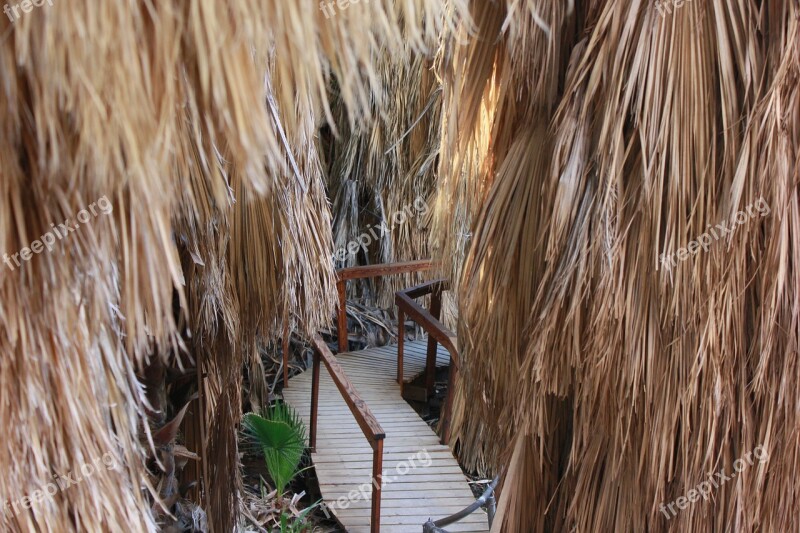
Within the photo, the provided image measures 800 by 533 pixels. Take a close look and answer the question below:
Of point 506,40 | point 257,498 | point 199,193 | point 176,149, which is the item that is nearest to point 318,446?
point 257,498

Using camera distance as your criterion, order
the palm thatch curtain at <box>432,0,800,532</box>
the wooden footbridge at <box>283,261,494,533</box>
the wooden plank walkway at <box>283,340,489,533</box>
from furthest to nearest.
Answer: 1. the wooden plank walkway at <box>283,340,489,533</box>
2. the wooden footbridge at <box>283,261,494,533</box>
3. the palm thatch curtain at <box>432,0,800,532</box>

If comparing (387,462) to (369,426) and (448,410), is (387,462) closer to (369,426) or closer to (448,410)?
(448,410)

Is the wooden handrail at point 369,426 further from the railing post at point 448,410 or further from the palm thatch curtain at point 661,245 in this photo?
the palm thatch curtain at point 661,245

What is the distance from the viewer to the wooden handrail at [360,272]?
6.34 metres

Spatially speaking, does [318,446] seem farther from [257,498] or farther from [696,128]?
[696,128]

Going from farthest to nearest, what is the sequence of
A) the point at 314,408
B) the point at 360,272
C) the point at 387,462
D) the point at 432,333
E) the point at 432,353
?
the point at 360,272 < the point at 432,353 < the point at 314,408 < the point at 432,333 < the point at 387,462

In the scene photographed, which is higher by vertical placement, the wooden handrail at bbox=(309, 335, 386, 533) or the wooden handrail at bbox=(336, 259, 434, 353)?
the wooden handrail at bbox=(336, 259, 434, 353)

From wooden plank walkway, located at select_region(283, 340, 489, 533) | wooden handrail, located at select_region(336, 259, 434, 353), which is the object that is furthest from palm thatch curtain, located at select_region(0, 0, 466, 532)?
wooden handrail, located at select_region(336, 259, 434, 353)

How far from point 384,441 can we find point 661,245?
374cm

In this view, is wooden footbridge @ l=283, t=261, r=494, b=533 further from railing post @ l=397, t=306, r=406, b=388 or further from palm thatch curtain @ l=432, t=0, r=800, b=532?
palm thatch curtain @ l=432, t=0, r=800, b=532

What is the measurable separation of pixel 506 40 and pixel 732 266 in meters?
0.73

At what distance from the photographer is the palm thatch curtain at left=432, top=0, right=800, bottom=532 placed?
1486 mm

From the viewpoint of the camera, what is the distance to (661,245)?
61.1 inches

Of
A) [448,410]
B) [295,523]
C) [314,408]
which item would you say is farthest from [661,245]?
[314,408]
